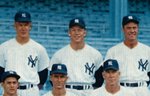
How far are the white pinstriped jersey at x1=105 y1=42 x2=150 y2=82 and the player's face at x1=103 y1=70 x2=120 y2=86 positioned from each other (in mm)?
461

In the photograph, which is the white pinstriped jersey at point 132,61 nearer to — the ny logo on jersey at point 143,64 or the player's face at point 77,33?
the ny logo on jersey at point 143,64

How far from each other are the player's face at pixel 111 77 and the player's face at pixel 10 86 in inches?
31.8

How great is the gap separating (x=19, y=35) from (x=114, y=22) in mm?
4873

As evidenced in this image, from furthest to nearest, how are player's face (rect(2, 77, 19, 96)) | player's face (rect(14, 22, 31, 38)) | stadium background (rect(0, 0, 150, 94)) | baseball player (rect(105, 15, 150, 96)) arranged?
stadium background (rect(0, 0, 150, 94)), baseball player (rect(105, 15, 150, 96)), player's face (rect(14, 22, 31, 38)), player's face (rect(2, 77, 19, 96))

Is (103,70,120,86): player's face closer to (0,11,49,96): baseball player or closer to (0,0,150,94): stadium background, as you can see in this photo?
(0,11,49,96): baseball player

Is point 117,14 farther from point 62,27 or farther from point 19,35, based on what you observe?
point 19,35

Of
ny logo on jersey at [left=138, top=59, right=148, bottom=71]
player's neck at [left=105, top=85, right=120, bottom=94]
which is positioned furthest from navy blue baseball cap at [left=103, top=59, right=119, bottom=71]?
ny logo on jersey at [left=138, top=59, right=148, bottom=71]

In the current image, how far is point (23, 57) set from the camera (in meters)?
5.23

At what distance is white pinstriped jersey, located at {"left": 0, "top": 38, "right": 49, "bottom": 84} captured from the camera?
5.19m

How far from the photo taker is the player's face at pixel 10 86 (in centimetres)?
460

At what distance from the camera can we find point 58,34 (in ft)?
38.2

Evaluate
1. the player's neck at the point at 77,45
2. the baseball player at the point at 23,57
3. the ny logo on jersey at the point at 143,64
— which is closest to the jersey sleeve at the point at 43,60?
the baseball player at the point at 23,57

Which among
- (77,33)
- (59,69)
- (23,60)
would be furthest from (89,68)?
(23,60)

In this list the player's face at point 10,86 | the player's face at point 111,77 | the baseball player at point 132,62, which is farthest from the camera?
the baseball player at point 132,62
